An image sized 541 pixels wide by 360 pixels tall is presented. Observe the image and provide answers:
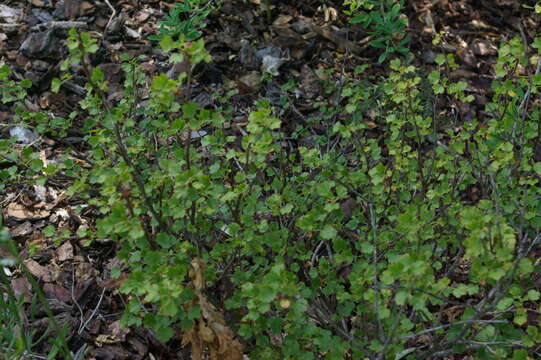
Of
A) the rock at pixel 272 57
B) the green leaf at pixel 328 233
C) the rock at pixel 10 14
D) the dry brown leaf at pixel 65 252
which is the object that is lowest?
the dry brown leaf at pixel 65 252

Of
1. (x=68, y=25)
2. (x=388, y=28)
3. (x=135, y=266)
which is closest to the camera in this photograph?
(x=135, y=266)

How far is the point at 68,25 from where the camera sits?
3.27 metres

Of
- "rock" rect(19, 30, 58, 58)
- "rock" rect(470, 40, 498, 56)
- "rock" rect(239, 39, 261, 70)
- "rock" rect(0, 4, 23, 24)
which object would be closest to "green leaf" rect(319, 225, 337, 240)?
"rock" rect(239, 39, 261, 70)

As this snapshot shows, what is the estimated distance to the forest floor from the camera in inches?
103

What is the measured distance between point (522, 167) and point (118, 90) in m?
2.03

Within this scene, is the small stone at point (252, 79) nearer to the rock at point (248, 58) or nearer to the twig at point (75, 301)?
the rock at point (248, 58)

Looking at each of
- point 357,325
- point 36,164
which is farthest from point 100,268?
point 357,325

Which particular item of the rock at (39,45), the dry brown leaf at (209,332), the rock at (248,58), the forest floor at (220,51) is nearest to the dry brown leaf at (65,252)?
the forest floor at (220,51)

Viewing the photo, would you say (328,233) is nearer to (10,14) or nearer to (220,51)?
(220,51)

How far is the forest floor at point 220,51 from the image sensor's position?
262cm

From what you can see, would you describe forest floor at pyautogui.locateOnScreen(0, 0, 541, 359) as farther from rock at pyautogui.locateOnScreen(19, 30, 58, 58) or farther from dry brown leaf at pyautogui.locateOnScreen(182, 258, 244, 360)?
Result: dry brown leaf at pyautogui.locateOnScreen(182, 258, 244, 360)

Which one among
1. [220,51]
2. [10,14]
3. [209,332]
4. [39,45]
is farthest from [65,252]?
[10,14]

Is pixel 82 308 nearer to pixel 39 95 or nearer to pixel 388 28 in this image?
pixel 39 95

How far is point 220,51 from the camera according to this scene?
3.32 meters
